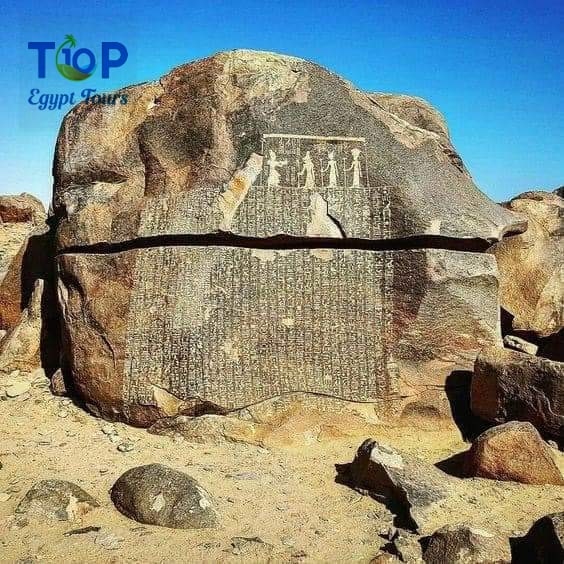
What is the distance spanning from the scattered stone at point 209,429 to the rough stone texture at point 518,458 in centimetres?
174

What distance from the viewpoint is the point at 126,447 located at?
4562 mm

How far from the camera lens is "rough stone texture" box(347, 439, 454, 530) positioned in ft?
11.4

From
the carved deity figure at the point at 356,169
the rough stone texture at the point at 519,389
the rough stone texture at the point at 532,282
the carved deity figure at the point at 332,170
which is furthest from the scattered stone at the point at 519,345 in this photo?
the carved deity figure at the point at 332,170

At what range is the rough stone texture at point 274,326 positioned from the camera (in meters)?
4.99

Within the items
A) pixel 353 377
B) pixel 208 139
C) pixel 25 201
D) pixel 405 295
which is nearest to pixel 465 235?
pixel 405 295

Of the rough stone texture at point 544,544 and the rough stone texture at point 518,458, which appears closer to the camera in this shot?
→ the rough stone texture at point 544,544

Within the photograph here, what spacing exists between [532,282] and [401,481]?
3507mm

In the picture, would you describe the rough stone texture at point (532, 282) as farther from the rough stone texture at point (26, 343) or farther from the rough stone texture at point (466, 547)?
the rough stone texture at point (26, 343)

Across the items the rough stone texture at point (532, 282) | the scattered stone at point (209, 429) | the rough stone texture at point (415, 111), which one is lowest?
the scattered stone at point (209, 429)

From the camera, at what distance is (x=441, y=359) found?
5117mm

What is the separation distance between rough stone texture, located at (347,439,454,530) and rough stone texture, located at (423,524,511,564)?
32cm

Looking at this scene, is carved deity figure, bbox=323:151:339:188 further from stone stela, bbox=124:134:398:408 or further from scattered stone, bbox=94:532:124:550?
scattered stone, bbox=94:532:124:550

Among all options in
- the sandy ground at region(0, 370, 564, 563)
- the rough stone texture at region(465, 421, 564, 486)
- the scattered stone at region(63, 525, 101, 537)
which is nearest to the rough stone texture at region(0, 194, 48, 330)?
the sandy ground at region(0, 370, 564, 563)

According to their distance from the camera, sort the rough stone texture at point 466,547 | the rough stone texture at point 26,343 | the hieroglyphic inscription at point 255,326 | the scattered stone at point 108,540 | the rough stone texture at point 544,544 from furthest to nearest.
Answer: the rough stone texture at point 26,343 < the hieroglyphic inscription at point 255,326 < the scattered stone at point 108,540 < the rough stone texture at point 466,547 < the rough stone texture at point 544,544
